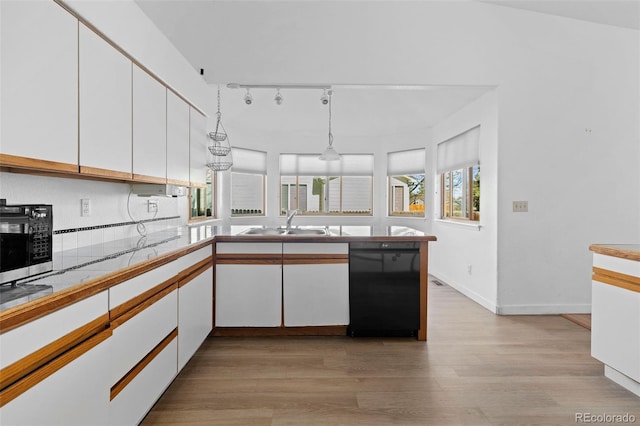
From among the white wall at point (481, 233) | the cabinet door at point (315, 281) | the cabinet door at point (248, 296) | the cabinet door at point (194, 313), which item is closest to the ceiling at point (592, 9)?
the white wall at point (481, 233)

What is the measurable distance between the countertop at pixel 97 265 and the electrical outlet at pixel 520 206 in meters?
1.45

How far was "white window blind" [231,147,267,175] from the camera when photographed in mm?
5945

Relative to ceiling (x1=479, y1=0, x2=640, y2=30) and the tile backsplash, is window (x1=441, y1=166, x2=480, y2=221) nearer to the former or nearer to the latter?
ceiling (x1=479, y1=0, x2=640, y2=30)

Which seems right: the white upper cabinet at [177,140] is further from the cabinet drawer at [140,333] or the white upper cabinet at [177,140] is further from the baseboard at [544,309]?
the baseboard at [544,309]

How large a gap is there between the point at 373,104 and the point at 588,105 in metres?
2.80

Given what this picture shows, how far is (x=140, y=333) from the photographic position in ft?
5.63

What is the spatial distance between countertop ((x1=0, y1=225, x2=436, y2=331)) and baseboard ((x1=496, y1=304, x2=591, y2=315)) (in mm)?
1582

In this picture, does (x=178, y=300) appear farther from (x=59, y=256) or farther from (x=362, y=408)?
(x=362, y=408)

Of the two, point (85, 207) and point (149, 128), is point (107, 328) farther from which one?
point (149, 128)

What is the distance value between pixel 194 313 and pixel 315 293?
1.01 metres

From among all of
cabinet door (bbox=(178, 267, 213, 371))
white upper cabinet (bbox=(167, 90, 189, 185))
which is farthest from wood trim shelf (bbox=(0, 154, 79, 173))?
white upper cabinet (bbox=(167, 90, 189, 185))

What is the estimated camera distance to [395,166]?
6480mm

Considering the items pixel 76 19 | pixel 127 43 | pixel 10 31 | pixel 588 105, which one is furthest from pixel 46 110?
pixel 588 105

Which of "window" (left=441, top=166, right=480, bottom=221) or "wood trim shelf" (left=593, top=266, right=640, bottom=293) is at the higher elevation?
"window" (left=441, top=166, right=480, bottom=221)
